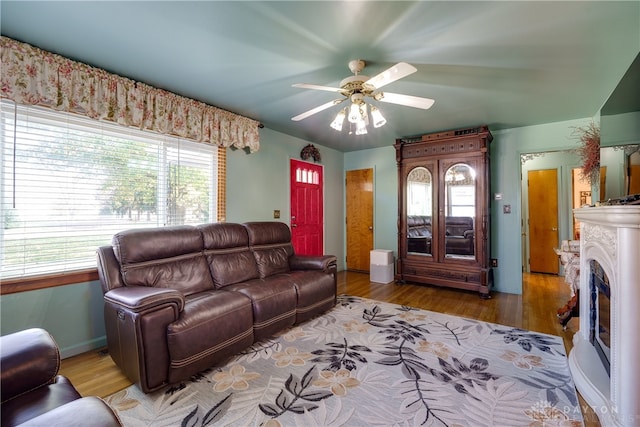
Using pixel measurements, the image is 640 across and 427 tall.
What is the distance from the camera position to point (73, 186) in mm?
2330

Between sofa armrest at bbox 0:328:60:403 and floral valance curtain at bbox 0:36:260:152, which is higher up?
floral valance curtain at bbox 0:36:260:152

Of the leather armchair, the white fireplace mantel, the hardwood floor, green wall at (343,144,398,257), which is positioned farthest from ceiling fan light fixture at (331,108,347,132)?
green wall at (343,144,398,257)

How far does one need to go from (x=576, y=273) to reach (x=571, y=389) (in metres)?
1.53

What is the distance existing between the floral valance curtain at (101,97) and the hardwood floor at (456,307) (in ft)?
6.80

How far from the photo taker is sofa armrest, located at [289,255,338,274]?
10.6ft

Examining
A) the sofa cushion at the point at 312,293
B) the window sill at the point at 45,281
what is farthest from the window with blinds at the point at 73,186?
the sofa cushion at the point at 312,293

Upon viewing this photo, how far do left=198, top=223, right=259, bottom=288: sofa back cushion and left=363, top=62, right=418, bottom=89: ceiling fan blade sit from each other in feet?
6.76

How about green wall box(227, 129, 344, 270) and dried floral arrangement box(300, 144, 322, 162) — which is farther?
dried floral arrangement box(300, 144, 322, 162)

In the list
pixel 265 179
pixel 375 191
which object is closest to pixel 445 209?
pixel 375 191

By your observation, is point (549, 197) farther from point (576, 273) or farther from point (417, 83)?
point (417, 83)

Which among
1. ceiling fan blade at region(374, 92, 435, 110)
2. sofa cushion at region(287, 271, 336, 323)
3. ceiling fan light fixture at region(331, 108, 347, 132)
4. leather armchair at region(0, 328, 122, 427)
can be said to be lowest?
sofa cushion at region(287, 271, 336, 323)

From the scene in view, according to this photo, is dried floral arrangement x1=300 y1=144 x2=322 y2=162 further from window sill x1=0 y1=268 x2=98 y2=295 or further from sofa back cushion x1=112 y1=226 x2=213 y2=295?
window sill x1=0 y1=268 x2=98 y2=295

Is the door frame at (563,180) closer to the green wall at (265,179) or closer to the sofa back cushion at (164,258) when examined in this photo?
the green wall at (265,179)

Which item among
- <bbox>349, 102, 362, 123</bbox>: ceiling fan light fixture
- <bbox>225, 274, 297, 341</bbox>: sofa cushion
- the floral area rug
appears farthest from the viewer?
<bbox>225, 274, 297, 341</bbox>: sofa cushion
